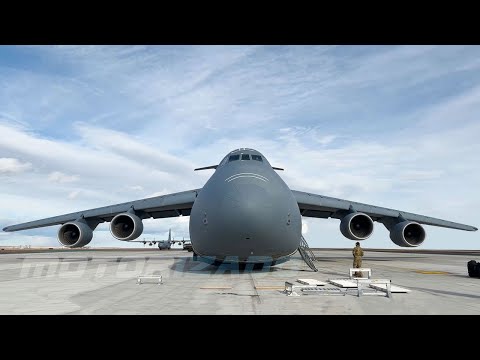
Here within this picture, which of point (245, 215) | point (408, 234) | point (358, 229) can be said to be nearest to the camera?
point (245, 215)

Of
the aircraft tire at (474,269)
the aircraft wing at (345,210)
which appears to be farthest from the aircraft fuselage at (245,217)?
the aircraft wing at (345,210)

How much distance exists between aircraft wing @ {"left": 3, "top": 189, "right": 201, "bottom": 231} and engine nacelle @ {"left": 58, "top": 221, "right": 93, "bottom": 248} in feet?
2.68

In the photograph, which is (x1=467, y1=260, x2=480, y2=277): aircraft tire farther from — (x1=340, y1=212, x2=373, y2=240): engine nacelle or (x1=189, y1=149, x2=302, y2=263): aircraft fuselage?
(x1=189, y1=149, x2=302, y2=263): aircraft fuselage

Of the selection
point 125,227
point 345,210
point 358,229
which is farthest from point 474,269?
point 125,227

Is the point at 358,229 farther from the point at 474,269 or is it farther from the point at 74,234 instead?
the point at 74,234

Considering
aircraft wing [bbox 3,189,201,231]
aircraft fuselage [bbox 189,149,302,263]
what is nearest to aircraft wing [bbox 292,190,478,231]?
aircraft wing [bbox 3,189,201,231]

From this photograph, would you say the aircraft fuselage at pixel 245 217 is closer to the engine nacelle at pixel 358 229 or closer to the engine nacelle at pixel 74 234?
the engine nacelle at pixel 358 229

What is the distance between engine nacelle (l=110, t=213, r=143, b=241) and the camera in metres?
18.1

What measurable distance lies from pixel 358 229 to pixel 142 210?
1123cm

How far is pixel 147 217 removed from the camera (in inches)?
848

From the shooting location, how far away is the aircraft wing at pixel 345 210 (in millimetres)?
19141

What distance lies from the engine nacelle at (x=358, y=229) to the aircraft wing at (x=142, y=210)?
289 inches

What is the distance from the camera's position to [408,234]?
19.9 meters
